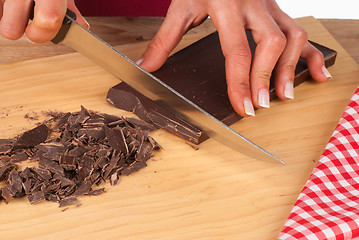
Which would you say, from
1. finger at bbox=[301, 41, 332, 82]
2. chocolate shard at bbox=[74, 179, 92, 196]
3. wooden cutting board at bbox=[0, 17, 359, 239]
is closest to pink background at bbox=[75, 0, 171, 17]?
wooden cutting board at bbox=[0, 17, 359, 239]

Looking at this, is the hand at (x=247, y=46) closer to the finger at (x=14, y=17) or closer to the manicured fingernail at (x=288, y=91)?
the manicured fingernail at (x=288, y=91)

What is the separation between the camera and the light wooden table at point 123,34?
8.68 ft

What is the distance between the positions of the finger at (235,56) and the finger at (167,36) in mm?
149

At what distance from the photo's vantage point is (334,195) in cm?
174

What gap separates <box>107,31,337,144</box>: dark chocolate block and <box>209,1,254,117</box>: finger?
3.0 inches

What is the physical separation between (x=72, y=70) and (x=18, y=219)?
0.97m

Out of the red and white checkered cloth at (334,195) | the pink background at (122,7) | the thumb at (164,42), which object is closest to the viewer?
the red and white checkered cloth at (334,195)

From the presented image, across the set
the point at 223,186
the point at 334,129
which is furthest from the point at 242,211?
the point at 334,129

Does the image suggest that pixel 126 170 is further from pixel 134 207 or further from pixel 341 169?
pixel 341 169

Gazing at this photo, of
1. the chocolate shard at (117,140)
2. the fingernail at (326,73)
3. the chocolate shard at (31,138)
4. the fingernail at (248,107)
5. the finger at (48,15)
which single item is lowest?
the chocolate shard at (31,138)

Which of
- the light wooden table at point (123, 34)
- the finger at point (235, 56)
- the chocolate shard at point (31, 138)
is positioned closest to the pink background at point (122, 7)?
the light wooden table at point (123, 34)

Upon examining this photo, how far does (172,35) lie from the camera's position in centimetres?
231

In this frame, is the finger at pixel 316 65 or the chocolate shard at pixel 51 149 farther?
the finger at pixel 316 65

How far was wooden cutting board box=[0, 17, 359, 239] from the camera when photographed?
164 centimetres
